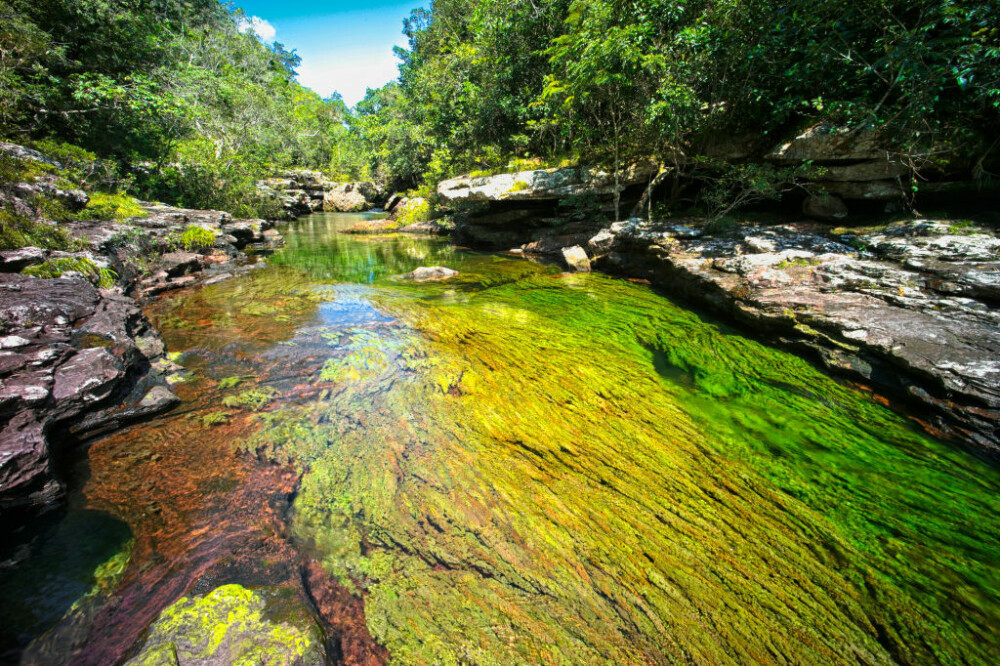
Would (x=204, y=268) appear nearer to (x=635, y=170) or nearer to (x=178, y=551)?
(x=178, y=551)

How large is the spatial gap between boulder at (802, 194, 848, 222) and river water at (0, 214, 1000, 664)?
500 centimetres

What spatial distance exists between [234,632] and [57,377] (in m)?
3.48

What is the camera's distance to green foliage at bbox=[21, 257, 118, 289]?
4918 mm

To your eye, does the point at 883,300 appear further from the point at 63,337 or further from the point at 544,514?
the point at 63,337

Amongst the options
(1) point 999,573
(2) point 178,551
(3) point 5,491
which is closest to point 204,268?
(3) point 5,491

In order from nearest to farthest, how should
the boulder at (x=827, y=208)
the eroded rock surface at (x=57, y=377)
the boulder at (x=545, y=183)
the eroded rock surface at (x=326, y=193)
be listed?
the eroded rock surface at (x=57, y=377) < the boulder at (x=827, y=208) < the boulder at (x=545, y=183) < the eroded rock surface at (x=326, y=193)

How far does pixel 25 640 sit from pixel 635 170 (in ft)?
43.4

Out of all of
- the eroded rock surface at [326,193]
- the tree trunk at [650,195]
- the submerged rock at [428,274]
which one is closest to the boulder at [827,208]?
the tree trunk at [650,195]

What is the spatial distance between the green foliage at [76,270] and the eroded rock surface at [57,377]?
541 millimetres

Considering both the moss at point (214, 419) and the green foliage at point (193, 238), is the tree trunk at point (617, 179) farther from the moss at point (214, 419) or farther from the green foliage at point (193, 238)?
the green foliage at point (193, 238)

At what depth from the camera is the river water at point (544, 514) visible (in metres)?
1.96

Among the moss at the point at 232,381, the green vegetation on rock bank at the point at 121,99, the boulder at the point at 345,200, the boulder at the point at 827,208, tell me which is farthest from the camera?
the boulder at the point at 345,200

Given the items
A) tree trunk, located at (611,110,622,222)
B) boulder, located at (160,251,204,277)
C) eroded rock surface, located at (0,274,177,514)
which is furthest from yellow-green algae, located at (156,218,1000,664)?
tree trunk, located at (611,110,622,222)

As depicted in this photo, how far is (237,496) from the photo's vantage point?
2771mm
